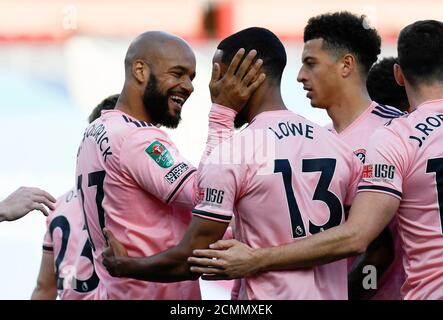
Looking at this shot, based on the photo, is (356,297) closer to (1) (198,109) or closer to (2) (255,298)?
(2) (255,298)

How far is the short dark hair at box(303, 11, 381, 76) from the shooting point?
579 centimetres

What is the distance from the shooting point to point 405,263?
4.91 m

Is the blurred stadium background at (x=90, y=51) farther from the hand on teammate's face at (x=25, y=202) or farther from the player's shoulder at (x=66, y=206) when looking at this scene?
the hand on teammate's face at (x=25, y=202)

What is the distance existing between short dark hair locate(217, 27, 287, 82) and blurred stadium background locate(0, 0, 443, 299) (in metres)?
8.50

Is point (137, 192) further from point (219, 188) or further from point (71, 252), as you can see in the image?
point (71, 252)

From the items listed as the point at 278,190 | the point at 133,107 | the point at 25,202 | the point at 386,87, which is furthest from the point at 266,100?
the point at 386,87

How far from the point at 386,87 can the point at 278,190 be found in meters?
1.99

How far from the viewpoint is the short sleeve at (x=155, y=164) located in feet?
16.7

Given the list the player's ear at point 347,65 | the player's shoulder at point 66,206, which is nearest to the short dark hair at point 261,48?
the player's ear at point 347,65

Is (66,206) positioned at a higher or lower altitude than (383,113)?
lower

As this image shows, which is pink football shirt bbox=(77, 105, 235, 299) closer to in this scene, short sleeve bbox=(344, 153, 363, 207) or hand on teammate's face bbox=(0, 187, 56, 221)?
hand on teammate's face bbox=(0, 187, 56, 221)

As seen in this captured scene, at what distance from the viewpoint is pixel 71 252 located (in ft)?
22.6

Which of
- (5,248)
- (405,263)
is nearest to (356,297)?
(405,263)

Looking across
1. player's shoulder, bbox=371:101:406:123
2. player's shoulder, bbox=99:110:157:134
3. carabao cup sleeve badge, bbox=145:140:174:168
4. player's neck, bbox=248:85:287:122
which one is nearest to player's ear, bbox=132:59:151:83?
player's shoulder, bbox=99:110:157:134
